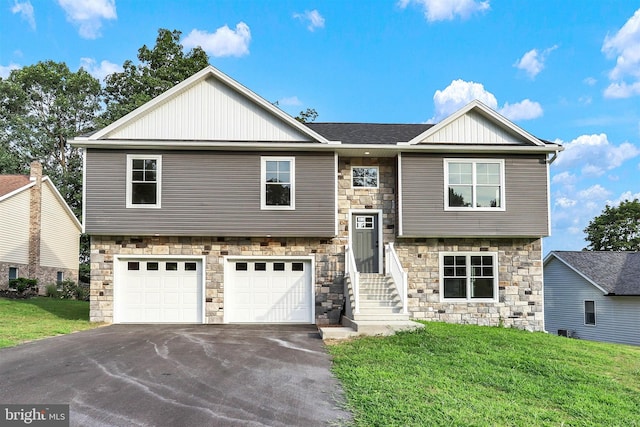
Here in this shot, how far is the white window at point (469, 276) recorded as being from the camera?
1421 cm

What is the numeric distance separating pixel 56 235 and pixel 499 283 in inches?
892

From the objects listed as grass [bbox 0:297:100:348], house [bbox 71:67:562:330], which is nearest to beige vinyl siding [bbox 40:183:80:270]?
grass [bbox 0:297:100:348]

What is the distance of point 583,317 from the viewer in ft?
74.8

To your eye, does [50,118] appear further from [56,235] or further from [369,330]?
[369,330]

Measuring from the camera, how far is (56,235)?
26.0 metres

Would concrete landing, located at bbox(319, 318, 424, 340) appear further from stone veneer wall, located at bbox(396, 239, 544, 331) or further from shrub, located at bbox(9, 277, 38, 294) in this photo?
shrub, located at bbox(9, 277, 38, 294)

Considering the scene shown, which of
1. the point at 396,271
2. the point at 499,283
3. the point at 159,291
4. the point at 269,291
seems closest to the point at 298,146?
the point at 269,291

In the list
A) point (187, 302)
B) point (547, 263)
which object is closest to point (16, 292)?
point (187, 302)

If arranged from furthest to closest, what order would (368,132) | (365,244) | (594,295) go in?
(594,295) → (368,132) → (365,244)

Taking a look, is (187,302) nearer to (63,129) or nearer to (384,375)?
(384,375)

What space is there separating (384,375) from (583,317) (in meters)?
19.6

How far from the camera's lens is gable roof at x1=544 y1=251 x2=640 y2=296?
21.6 metres

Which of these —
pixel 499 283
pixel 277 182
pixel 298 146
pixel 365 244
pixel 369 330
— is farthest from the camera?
pixel 365 244

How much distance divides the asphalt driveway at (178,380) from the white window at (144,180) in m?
4.17
